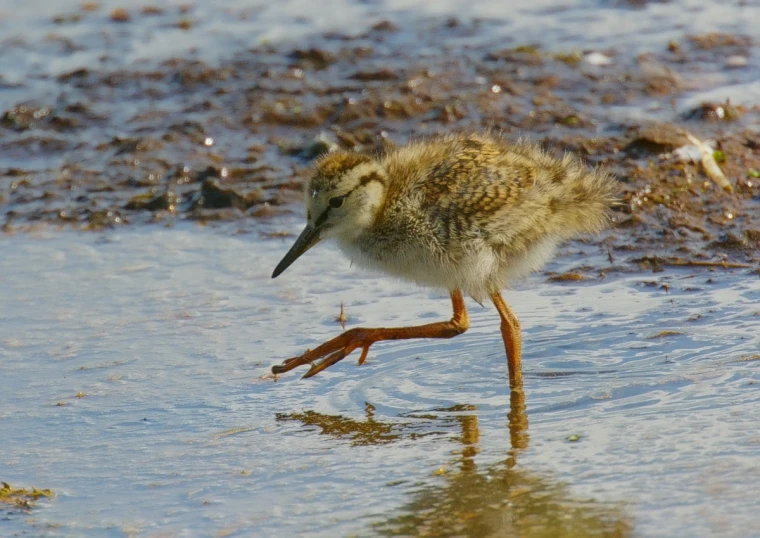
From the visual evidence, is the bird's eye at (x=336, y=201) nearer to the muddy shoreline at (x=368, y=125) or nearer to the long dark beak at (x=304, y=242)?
the long dark beak at (x=304, y=242)

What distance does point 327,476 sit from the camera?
4.18 metres

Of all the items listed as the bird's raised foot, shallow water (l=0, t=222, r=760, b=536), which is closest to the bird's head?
the bird's raised foot

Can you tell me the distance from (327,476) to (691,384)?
1.42m

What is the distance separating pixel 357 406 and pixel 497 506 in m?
1.08

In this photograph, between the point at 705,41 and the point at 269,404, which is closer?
the point at 269,404

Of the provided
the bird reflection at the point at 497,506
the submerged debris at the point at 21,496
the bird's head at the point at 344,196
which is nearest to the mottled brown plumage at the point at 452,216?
the bird's head at the point at 344,196

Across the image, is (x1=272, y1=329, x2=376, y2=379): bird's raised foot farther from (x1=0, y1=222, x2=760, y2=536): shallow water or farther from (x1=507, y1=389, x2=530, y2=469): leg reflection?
(x1=507, y1=389, x2=530, y2=469): leg reflection

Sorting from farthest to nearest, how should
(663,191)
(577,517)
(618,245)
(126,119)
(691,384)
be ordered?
(126,119) → (663,191) → (618,245) → (691,384) → (577,517)

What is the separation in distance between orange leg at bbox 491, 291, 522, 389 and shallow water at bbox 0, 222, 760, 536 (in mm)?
68

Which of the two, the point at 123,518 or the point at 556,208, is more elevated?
the point at 556,208

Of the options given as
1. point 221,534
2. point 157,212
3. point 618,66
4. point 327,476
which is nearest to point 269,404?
point 327,476

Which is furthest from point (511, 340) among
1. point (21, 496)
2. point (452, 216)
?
Result: point (21, 496)

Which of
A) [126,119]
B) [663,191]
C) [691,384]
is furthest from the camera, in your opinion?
[126,119]

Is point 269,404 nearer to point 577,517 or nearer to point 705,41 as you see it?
point 577,517
